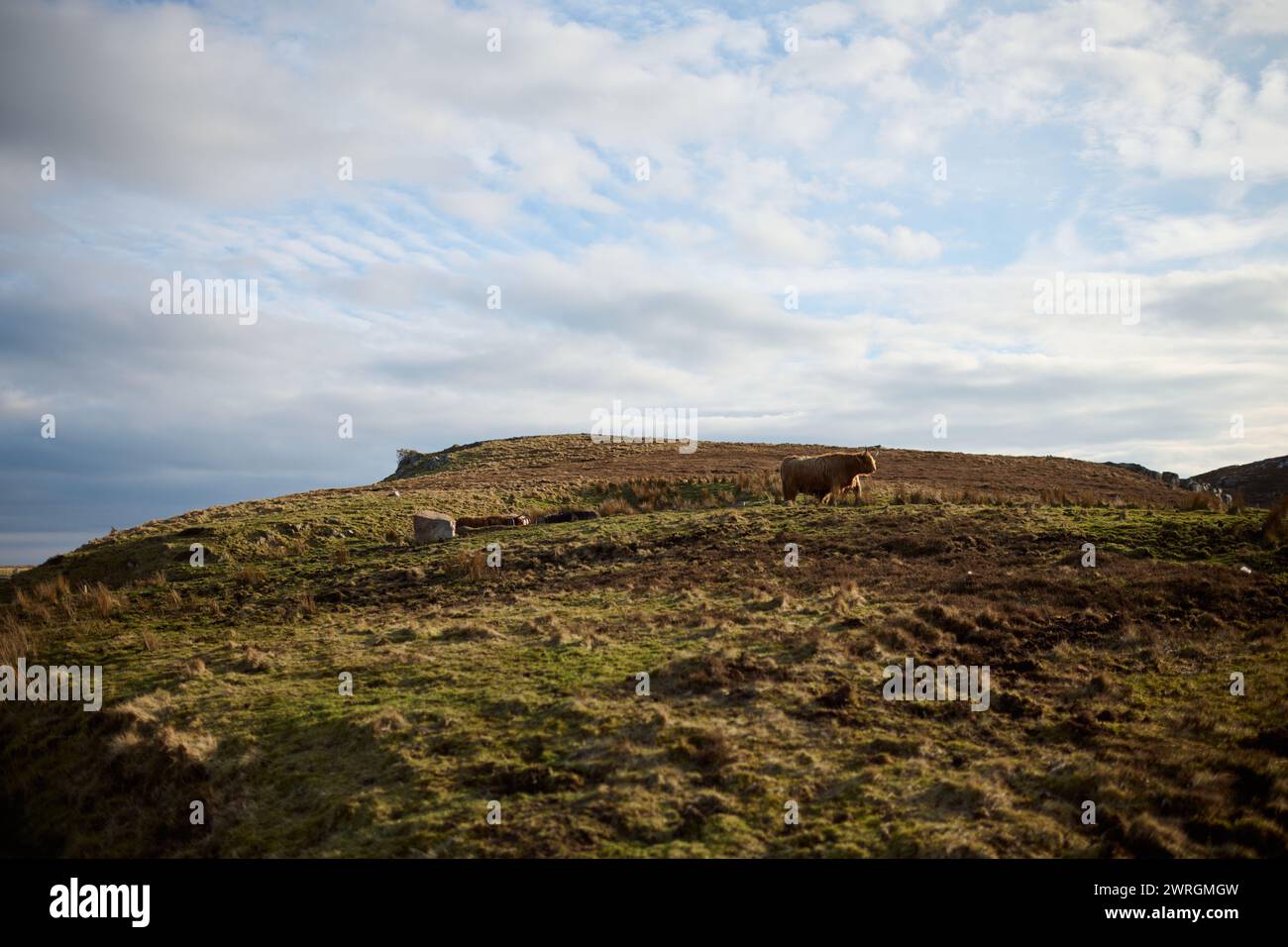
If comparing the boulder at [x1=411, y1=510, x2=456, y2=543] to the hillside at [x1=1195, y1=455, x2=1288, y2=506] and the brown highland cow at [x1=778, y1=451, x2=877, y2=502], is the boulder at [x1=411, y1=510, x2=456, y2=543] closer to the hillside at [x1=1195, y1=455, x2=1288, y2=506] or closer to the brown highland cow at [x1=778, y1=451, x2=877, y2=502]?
the brown highland cow at [x1=778, y1=451, x2=877, y2=502]

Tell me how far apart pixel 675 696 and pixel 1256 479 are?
51763mm

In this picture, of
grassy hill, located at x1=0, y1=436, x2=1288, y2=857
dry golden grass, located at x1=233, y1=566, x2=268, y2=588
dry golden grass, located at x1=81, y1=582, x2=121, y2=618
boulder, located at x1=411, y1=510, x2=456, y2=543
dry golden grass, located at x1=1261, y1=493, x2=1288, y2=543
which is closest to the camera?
grassy hill, located at x1=0, y1=436, x2=1288, y2=857

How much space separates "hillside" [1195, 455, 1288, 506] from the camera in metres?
42.1

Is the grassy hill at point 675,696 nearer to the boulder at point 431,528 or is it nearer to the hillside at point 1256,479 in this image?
the boulder at point 431,528

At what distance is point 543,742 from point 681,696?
2.31 meters

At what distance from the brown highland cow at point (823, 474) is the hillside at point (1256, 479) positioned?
2463cm

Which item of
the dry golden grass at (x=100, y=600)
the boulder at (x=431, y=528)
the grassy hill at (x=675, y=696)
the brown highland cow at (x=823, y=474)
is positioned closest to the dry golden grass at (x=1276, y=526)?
the grassy hill at (x=675, y=696)

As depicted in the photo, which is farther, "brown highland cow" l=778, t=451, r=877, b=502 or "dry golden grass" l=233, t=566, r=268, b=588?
"brown highland cow" l=778, t=451, r=877, b=502

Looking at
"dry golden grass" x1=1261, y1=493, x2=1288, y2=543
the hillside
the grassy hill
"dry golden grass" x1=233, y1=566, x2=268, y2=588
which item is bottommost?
the grassy hill

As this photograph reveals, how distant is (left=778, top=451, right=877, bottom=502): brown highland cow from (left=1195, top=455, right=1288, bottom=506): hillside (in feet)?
80.8

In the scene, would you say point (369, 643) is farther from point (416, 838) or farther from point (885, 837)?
point (885, 837)

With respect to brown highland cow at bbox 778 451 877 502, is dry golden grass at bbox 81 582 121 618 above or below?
below

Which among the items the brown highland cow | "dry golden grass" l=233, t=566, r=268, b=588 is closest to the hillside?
the brown highland cow
